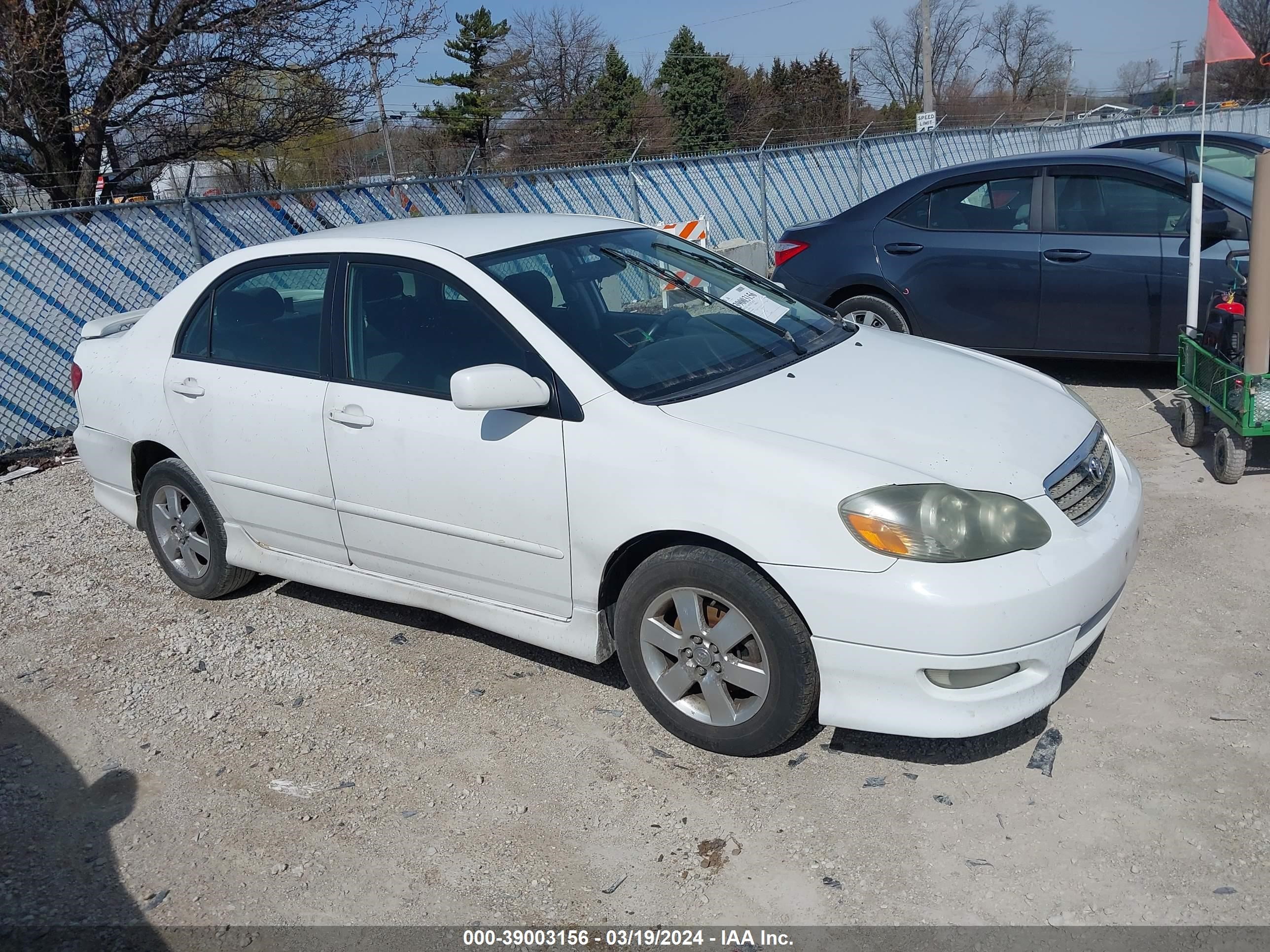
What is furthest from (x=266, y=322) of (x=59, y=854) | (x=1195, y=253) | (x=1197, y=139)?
(x=1197, y=139)

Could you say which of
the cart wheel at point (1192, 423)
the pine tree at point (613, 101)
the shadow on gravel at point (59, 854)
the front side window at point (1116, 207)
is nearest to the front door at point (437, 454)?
the shadow on gravel at point (59, 854)

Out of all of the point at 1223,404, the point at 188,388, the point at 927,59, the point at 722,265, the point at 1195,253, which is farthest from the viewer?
the point at 927,59

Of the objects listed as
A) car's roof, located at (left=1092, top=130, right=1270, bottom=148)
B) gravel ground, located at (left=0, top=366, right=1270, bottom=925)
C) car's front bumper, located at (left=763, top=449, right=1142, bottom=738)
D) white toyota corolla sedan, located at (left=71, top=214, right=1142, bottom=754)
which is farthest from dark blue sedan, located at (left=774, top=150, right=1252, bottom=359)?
car's front bumper, located at (left=763, top=449, right=1142, bottom=738)

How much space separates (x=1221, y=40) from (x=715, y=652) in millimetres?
5460

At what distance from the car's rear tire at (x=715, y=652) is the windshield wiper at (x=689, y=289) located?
1.21 m

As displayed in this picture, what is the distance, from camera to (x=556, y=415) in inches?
139

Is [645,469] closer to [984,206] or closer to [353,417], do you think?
[353,417]

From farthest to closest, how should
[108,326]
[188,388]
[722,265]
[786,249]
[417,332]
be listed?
1. [786,249]
2. [108,326]
3. [722,265]
4. [188,388]
5. [417,332]

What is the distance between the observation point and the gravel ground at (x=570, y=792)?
→ 2.90 m

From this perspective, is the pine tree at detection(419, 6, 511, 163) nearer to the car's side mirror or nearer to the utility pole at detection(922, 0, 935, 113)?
the utility pole at detection(922, 0, 935, 113)

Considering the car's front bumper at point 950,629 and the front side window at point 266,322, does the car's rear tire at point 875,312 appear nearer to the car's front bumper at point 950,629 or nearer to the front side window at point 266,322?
the front side window at point 266,322

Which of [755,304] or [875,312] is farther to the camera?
[875,312]

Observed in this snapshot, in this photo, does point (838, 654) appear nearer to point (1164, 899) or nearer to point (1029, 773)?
point (1029, 773)

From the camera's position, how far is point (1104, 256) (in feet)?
22.6
